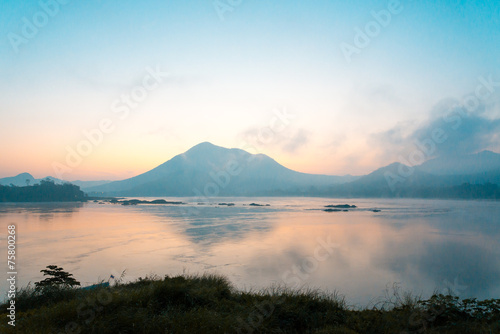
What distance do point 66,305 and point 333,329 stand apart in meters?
3.94

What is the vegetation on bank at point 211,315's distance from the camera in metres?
4.46

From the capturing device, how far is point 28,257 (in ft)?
43.0

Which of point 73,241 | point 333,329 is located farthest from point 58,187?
point 333,329

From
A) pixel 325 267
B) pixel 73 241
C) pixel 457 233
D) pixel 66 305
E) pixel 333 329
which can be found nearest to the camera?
pixel 333 329

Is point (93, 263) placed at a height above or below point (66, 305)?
below

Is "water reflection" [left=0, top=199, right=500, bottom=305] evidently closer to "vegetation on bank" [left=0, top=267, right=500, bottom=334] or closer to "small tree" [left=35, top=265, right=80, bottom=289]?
"vegetation on bank" [left=0, top=267, right=500, bottom=334]

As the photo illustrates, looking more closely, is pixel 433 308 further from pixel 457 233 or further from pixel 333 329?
pixel 457 233

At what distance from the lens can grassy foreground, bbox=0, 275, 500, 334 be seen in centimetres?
446

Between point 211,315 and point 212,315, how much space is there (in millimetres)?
28

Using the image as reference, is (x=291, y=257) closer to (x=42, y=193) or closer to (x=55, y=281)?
(x=55, y=281)

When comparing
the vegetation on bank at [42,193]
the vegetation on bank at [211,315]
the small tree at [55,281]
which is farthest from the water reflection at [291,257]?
the vegetation on bank at [42,193]

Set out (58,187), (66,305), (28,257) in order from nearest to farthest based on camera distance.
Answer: (66,305) < (28,257) < (58,187)

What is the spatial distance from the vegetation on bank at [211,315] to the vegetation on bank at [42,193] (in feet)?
271

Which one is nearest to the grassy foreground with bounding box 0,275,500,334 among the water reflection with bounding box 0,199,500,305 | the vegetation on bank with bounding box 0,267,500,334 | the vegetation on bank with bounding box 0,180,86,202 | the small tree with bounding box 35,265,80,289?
the vegetation on bank with bounding box 0,267,500,334
